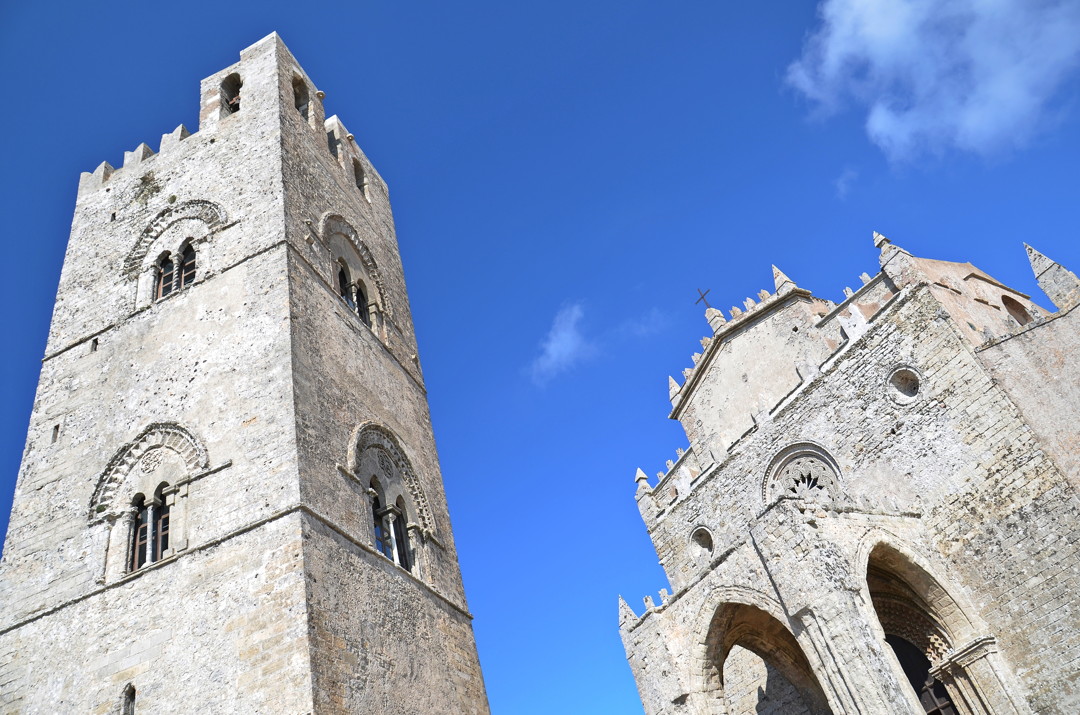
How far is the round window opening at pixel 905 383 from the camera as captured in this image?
46.8 ft

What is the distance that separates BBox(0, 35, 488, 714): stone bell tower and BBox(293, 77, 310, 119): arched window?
953 mm

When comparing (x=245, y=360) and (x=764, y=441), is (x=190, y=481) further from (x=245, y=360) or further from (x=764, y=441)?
(x=764, y=441)

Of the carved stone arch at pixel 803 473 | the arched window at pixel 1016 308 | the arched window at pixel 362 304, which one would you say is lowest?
the carved stone arch at pixel 803 473

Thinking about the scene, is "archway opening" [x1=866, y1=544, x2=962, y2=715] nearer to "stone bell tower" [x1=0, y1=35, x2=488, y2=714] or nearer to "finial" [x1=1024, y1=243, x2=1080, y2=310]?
"finial" [x1=1024, y1=243, x2=1080, y2=310]

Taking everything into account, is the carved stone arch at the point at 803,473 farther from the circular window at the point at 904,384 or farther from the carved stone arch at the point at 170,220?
the carved stone arch at the point at 170,220

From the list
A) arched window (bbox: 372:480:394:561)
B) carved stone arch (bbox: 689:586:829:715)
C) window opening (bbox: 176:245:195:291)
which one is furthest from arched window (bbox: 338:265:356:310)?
carved stone arch (bbox: 689:586:829:715)

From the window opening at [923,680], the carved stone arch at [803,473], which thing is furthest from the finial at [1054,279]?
the window opening at [923,680]

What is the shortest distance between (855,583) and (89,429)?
12.1m

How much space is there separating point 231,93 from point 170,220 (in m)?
4.17

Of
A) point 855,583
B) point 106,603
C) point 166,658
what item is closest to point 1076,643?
point 855,583

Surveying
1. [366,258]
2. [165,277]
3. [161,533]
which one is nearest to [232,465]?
[161,533]

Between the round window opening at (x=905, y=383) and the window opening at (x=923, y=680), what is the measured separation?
432 cm

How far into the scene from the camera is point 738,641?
1426 cm

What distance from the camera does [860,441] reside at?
49.2 ft
